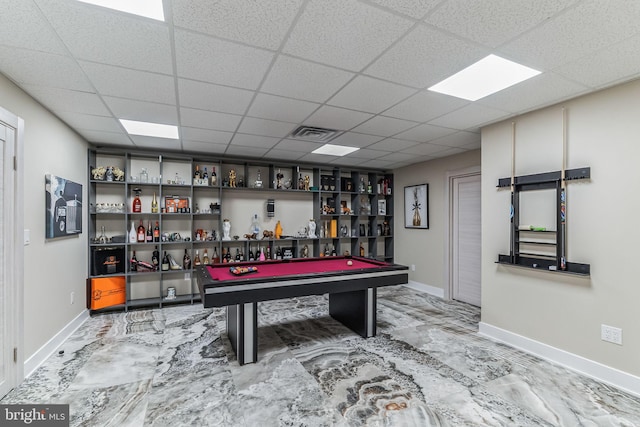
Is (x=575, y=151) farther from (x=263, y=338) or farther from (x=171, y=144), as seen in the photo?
(x=171, y=144)

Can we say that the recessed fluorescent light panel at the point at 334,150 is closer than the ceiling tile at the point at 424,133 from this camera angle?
No

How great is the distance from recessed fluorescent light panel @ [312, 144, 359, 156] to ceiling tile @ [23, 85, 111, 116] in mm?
2750

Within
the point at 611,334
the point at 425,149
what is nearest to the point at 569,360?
the point at 611,334

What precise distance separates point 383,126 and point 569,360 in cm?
298

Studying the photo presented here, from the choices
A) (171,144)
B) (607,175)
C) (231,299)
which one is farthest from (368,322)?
(171,144)

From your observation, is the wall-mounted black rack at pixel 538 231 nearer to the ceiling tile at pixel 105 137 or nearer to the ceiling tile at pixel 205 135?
the ceiling tile at pixel 205 135

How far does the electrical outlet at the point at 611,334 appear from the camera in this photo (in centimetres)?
242

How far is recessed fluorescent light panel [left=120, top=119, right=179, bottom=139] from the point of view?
135 inches

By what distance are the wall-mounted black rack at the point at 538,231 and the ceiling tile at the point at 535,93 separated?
2.25ft

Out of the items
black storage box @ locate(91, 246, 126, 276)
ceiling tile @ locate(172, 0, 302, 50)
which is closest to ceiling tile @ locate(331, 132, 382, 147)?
ceiling tile @ locate(172, 0, 302, 50)

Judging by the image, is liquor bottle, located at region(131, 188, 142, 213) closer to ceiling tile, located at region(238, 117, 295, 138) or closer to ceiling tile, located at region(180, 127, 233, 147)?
ceiling tile, located at region(180, 127, 233, 147)

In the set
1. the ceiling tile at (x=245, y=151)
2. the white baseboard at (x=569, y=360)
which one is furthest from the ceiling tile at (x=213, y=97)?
the white baseboard at (x=569, y=360)

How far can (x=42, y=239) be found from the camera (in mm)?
2824

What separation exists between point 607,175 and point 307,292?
284 centimetres
